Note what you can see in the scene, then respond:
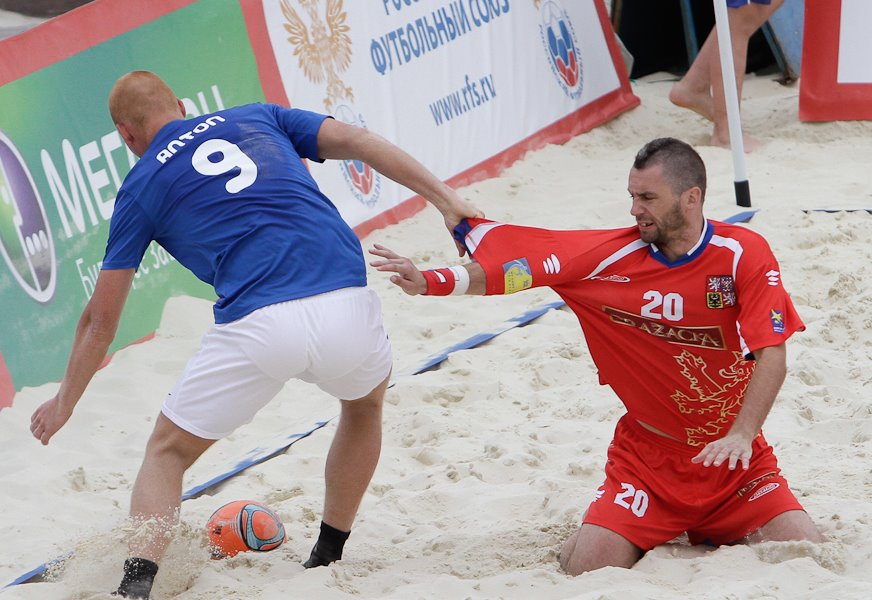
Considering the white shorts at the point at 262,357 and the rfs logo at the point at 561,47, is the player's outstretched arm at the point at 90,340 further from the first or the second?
the rfs logo at the point at 561,47

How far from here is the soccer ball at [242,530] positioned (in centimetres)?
403

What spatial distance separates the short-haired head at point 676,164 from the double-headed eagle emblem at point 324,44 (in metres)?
3.86

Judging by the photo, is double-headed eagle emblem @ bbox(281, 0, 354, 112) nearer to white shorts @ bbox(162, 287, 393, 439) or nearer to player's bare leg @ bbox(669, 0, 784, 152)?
player's bare leg @ bbox(669, 0, 784, 152)

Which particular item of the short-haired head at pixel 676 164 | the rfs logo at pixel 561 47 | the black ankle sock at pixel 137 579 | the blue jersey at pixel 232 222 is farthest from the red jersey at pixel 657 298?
the rfs logo at pixel 561 47

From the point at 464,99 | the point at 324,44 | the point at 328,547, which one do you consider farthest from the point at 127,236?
the point at 464,99

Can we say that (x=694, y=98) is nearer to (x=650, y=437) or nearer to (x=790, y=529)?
(x=650, y=437)

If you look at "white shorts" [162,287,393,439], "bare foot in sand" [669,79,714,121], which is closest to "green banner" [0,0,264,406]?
"white shorts" [162,287,393,439]

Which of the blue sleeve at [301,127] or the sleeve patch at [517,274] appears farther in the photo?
the blue sleeve at [301,127]

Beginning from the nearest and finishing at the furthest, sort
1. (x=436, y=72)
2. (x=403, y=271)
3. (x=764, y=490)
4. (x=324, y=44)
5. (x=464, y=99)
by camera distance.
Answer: (x=403, y=271) < (x=764, y=490) < (x=324, y=44) < (x=436, y=72) < (x=464, y=99)

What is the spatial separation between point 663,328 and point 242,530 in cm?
150

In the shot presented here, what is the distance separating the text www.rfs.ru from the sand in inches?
43.3

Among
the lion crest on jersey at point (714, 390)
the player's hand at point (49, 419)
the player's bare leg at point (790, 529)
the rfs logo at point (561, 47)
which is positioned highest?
the player's hand at point (49, 419)

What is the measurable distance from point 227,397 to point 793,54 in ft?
25.7

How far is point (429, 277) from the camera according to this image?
3.70 m
